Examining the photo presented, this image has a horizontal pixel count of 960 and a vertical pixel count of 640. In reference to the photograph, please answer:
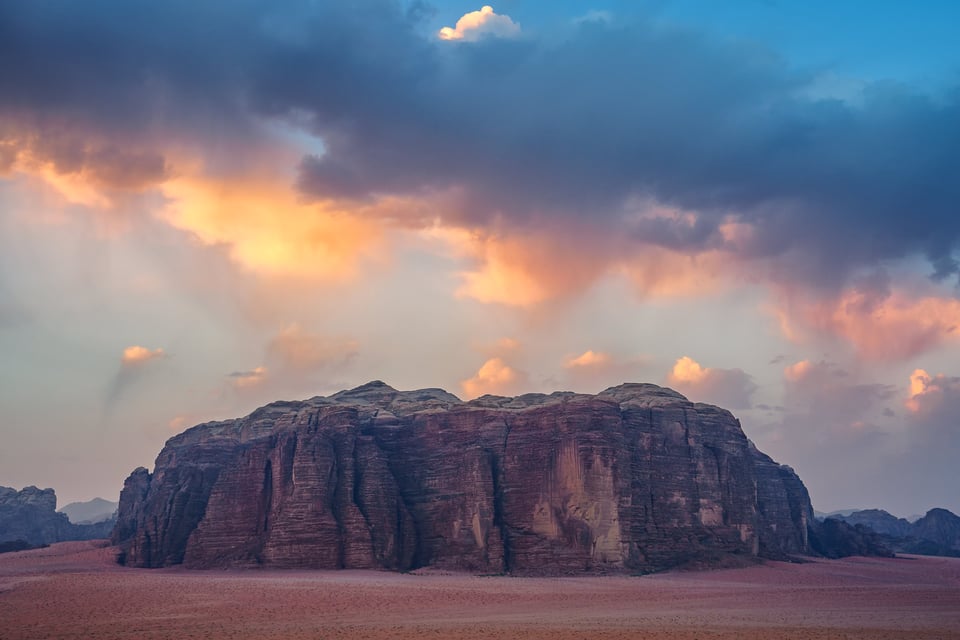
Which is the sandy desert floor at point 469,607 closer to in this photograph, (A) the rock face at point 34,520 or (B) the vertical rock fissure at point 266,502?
(B) the vertical rock fissure at point 266,502

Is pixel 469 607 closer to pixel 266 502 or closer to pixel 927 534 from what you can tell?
pixel 266 502

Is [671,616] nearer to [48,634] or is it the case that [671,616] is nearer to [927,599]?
[927,599]

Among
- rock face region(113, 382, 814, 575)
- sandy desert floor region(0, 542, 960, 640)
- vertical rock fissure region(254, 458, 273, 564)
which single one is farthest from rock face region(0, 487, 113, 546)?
sandy desert floor region(0, 542, 960, 640)

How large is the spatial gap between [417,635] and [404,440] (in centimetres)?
5281

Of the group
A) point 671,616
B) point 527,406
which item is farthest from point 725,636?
point 527,406

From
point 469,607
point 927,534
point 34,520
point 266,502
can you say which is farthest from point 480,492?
point 927,534

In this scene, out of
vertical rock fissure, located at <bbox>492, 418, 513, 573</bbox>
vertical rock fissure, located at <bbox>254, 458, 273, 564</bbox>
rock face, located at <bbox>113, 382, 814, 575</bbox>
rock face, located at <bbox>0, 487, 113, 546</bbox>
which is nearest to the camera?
rock face, located at <bbox>113, 382, 814, 575</bbox>

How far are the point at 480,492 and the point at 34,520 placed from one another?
101m

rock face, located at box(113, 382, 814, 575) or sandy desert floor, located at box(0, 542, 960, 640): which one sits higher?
rock face, located at box(113, 382, 814, 575)

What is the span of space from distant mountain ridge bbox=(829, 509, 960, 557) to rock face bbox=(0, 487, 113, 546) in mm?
124545

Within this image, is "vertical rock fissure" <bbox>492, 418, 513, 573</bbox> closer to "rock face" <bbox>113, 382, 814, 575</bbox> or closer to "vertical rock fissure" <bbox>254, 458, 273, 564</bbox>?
"rock face" <bbox>113, 382, 814, 575</bbox>

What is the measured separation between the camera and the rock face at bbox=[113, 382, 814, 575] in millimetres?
71250

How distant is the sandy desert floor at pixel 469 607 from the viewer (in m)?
33.9

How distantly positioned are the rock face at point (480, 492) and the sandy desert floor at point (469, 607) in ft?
18.5
